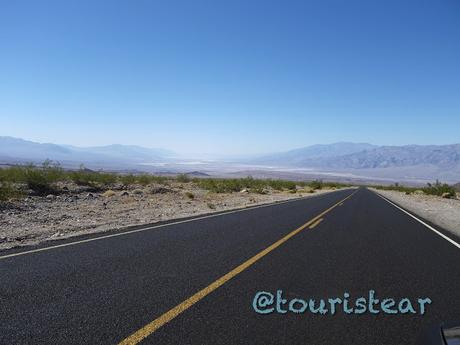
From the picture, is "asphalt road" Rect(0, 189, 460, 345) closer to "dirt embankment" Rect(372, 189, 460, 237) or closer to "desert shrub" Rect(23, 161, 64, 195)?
"dirt embankment" Rect(372, 189, 460, 237)

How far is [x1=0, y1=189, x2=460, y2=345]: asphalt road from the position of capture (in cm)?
438

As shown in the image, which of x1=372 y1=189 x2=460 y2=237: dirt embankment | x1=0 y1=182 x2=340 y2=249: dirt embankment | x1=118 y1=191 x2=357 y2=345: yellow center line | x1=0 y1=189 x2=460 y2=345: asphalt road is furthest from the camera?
x1=372 y1=189 x2=460 y2=237: dirt embankment

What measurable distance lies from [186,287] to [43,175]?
78.9ft

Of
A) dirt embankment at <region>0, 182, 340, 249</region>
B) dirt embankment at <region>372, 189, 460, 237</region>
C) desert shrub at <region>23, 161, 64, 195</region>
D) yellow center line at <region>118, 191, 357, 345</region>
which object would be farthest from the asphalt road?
desert shrub at <region>23, 161, 64, 195</region>

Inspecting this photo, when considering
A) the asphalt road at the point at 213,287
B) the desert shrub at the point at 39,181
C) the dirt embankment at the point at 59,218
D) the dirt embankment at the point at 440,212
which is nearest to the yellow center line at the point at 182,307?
the asphalt road at the point at 213,287

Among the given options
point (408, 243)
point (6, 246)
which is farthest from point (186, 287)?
point (408, 243)

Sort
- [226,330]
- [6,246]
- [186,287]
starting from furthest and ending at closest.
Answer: [6,246], [186,287], [226,330]

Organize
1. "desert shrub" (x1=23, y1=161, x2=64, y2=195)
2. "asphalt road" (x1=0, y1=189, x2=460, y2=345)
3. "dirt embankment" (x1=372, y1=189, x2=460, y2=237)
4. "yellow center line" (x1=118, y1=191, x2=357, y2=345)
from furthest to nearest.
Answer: "desert shrub" (x1=23, y1=161, x2=64, y2=195), "dirt embankment" (x1=372, y1=189, x2=460, y2=237), "asphalt road" (x1=0, y1=189, x2=460, y2=345), "yellow center line" (x1=118, y1=191, x2=357, y2=345)

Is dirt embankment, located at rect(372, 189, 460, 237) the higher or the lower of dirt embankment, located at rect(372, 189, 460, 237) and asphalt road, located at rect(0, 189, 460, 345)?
the lower

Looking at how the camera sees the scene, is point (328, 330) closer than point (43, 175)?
Yes

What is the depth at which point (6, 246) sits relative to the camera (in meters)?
9.38

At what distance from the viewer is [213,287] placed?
5.97 metres

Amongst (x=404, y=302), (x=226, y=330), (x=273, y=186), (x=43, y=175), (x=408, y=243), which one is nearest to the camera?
(x=226, y=330)

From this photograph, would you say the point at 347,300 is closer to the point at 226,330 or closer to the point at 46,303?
the point at 226,330
